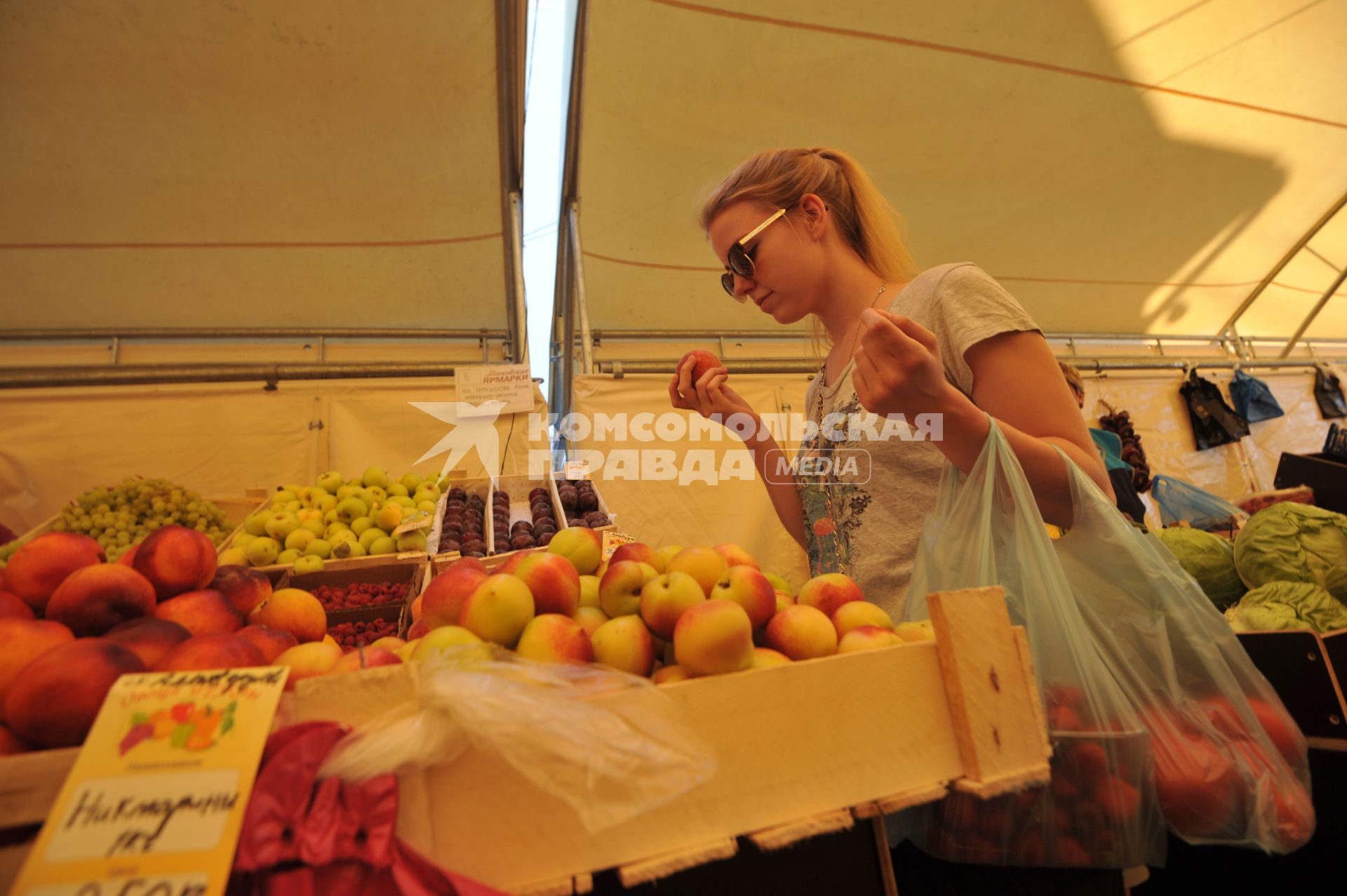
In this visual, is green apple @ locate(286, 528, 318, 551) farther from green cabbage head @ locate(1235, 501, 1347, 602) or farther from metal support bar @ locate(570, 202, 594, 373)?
green cabbage head @ locate(1235, 501, 1347, 602)

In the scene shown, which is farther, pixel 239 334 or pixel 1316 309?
pixel 1316 309

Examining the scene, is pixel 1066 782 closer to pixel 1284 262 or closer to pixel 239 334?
pixel 239 334

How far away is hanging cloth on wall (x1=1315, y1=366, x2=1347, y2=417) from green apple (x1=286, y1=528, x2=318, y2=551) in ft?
29.6

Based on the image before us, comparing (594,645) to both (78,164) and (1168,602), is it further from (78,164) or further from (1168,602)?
(78,164)

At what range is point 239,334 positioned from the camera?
3.98 m

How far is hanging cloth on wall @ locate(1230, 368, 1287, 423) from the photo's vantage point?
5551 mm

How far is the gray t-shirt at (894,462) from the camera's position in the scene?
1203 mm

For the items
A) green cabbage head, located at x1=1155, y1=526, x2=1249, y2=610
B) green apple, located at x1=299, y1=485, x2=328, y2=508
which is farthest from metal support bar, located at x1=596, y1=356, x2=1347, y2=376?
green cabbage head, located at x1=1155, y1=526, x2=1249, y2=610

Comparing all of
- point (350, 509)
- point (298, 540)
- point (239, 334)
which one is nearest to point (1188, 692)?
point (298, 540)

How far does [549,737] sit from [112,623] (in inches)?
29.2

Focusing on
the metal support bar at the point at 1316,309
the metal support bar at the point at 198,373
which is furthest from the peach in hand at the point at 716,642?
the metal support bar at the point at 1316,309

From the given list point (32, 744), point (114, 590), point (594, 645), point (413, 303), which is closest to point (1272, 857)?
point (594, 645)

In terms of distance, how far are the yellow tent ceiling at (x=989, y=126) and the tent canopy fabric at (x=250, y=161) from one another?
0.70 metres

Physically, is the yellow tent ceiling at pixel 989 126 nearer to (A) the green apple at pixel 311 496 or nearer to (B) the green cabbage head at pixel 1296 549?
(A) the green apple at pixel 311 496
